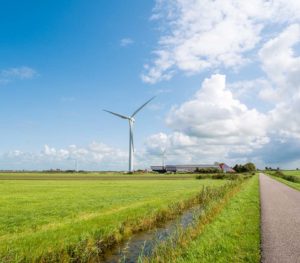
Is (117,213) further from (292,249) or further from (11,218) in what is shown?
(292,249)

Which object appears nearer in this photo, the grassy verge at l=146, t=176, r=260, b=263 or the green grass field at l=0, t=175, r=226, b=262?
the grassy verge at l=146, t=176, r=260, b=263

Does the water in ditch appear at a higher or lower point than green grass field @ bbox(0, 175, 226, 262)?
lower

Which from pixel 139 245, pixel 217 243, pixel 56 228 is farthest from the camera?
pixel 56 228

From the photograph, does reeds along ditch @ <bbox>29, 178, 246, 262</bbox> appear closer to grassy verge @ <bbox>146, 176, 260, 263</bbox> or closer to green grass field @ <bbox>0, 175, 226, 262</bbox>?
green grass field @ <bbox>0, 175, 226, 262</bbox>

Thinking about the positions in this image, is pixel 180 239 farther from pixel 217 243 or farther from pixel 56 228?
pixel 56 228

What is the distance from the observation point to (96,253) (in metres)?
14.6

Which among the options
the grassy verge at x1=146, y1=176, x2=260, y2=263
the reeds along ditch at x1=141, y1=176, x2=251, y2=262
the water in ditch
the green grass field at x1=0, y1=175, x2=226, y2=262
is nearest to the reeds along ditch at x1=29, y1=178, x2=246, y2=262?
the green grass field at x1=0, y1=175, x2=226, y2=262

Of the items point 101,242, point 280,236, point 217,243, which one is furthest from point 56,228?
point 280,236

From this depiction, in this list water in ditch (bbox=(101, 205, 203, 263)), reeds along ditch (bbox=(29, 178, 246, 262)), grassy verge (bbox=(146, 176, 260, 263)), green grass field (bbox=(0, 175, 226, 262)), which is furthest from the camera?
water in ditch (bbox=(101, 205, 203, 263))

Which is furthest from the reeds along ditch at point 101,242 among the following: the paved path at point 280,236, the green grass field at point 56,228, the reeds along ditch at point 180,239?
the paved path at point 280,236

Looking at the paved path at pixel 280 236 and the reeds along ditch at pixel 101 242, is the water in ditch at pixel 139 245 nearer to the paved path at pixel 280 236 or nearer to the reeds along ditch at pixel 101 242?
the reeds along ditch at pixel 101 242

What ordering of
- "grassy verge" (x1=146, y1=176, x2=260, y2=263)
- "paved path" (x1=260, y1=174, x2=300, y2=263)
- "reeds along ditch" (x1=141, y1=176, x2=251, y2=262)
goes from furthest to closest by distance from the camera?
"reeds along ditch" (x1=141, y1=176, x2=251, y2=262) → "grassy verge" (x1=146, y1=176, x2=260, y2=263) → "paved path" (x1=260, y1=174, x2=300, y2=263)

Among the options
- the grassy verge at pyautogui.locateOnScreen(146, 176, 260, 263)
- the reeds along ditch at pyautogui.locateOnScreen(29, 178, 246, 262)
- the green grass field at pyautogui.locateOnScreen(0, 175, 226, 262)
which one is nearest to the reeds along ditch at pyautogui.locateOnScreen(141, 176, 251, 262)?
the grassy verge at pyautogui.locateOnScreen(146, 176, 260, 263)

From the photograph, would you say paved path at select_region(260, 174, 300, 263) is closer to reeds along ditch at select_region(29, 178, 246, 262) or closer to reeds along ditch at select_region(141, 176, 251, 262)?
reeds along ditch at select_region(141, 176, 251, 262)
